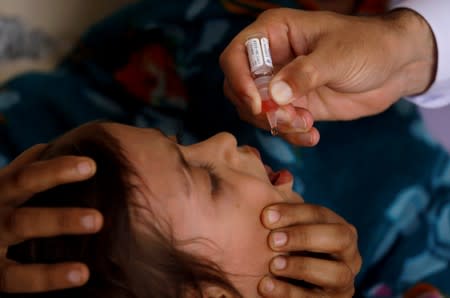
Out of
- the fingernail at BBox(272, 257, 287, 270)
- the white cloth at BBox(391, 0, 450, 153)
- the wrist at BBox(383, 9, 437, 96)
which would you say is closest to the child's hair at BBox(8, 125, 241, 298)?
the fingernail at BBox(272, 257, 287, 270)

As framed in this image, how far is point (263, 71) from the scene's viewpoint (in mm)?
858

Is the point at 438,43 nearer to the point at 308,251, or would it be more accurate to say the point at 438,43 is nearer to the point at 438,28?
the point at 438,28

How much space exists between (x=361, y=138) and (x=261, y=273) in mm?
644

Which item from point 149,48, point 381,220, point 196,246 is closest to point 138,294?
point 196,246

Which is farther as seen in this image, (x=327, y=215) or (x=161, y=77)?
(x=161, y=77)

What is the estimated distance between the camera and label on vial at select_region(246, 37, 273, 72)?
86 centimetres

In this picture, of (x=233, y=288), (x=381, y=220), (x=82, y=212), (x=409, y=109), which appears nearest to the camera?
(x=82, y=212)

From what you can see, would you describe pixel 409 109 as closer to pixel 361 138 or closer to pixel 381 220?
pixel 361 138

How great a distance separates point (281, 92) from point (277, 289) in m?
0.29

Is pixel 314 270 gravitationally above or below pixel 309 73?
below

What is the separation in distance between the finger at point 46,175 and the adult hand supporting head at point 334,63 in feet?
0.85

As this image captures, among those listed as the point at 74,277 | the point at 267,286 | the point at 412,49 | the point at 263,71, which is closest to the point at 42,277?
the point at 74,277

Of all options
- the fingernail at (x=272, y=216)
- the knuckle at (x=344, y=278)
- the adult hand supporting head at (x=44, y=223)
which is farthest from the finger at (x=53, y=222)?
the knuckle at (x=344, y=278)

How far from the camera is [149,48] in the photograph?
158 cm
